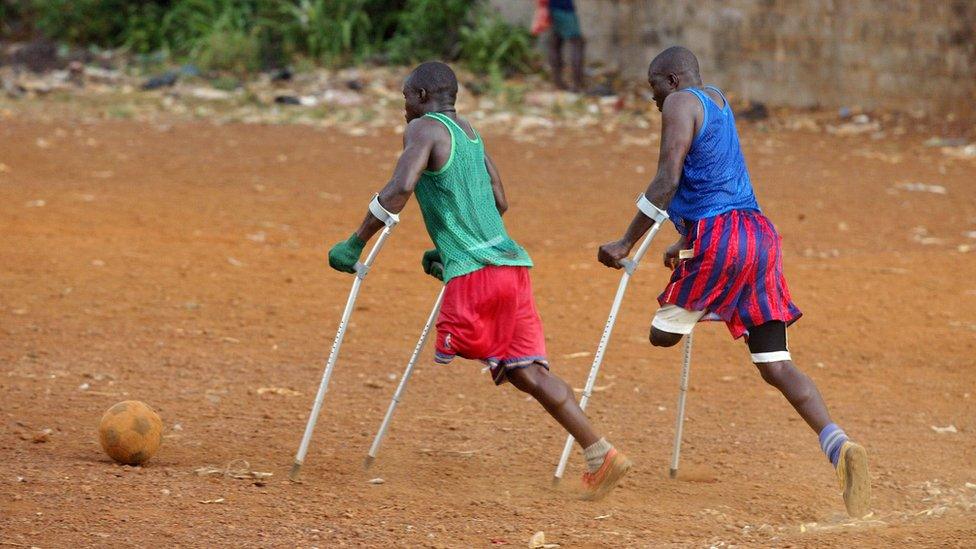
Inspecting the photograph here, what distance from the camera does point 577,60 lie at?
51.2 ft

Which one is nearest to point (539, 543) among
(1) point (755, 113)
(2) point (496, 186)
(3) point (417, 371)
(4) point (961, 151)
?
(2) point (496, 186)

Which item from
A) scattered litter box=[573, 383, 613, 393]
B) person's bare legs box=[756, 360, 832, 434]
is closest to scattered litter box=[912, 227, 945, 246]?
scattered litter box=[573, 383, 613, 393]

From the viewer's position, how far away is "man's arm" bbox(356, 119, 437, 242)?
4438 millimetres

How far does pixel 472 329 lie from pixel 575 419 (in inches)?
19.5

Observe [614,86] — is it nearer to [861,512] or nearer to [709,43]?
[709,43]

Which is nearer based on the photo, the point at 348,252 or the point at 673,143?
the point at 673,143

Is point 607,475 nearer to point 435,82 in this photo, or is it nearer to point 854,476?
point 854,476

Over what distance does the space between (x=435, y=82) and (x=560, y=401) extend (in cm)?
124

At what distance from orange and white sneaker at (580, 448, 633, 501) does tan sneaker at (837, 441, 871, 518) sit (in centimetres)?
74

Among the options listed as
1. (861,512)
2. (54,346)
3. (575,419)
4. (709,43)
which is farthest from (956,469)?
(709,43)

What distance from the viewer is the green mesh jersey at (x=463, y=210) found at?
4590 mm

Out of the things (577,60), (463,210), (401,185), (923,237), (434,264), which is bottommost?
(923,237)

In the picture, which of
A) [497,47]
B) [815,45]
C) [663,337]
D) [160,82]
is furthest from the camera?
[497,47]

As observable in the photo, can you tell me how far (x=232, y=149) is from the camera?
12.6 metres
